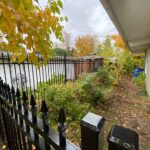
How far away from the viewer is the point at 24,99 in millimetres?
1454

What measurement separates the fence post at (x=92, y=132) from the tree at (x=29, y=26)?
43.6 inches

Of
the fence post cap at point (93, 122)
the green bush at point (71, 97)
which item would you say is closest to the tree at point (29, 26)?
the fence post cap at point (93, 122)

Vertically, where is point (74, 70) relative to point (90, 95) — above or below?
above

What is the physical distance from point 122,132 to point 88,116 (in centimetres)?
20

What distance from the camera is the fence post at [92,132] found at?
27.2 inches

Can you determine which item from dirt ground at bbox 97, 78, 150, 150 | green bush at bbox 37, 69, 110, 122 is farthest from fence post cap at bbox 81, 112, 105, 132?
green bush at bbox 37, 69, 110, 122

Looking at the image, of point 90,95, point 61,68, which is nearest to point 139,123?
point 90,95

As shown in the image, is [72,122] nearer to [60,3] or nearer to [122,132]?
[60,3]

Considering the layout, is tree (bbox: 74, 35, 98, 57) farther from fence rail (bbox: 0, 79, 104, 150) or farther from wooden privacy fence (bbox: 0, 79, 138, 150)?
wooden privacy fence (bbox: 0, 79, 138, 150)

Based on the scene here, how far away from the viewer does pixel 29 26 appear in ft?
4.60

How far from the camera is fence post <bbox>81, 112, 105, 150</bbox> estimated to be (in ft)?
2.27

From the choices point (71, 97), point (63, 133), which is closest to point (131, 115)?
point (71, 97)

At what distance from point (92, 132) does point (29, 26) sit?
119 cm

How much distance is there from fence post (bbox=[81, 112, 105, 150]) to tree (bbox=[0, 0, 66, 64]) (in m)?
1.11
